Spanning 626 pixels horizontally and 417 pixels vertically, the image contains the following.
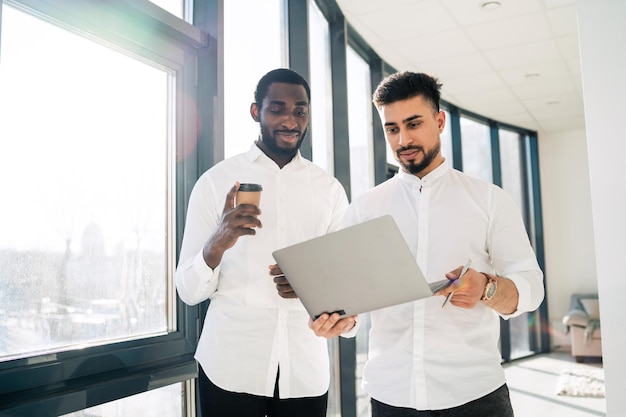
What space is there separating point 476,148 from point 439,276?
5.95m

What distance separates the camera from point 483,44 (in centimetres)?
437

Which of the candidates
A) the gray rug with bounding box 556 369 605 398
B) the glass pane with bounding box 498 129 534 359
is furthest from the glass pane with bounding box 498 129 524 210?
the gray rug with bounding box 556 369 605 398

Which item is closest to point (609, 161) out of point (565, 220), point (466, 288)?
point (466, 288)

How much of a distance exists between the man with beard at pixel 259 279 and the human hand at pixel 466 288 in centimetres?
30

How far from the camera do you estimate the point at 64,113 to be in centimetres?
154

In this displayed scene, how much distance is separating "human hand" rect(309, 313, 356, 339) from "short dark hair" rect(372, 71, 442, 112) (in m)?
0.64

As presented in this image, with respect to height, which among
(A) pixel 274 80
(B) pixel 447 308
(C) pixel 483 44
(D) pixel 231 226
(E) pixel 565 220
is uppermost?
(C) pixel 483 44

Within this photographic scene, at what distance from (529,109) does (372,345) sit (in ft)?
19.4

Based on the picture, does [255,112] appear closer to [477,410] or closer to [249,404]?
[249,404]

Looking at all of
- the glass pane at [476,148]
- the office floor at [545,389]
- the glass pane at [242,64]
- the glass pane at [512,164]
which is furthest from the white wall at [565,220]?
the glass pane at [242,64]

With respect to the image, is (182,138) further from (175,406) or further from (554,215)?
(554,215)

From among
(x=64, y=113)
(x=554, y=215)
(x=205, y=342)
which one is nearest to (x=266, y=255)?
(x=205, y=342)

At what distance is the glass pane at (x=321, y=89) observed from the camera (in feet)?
10.9

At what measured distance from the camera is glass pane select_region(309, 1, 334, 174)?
10.9 ft
